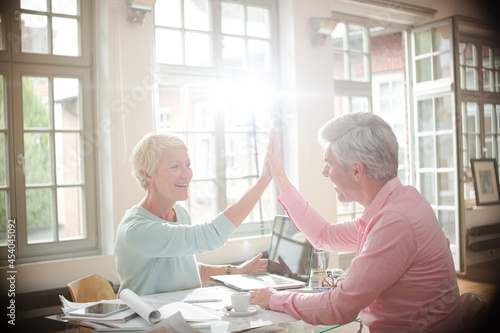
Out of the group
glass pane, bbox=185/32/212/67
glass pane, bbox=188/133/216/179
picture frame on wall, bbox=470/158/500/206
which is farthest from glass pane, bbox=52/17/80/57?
picture frame on wall, bbox=470/158/500/206

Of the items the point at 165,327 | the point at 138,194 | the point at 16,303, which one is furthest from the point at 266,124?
the point at 165,327

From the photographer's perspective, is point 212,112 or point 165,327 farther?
point 212,112

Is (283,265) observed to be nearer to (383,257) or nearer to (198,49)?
(383,257)

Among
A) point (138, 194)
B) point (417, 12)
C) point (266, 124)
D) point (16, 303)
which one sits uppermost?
point (417, 12)

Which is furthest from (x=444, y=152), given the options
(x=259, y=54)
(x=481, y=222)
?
(x=259, y=54)

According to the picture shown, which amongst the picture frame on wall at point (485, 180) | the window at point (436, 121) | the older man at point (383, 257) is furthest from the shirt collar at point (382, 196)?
the picture frame on wall at point (485, 180)

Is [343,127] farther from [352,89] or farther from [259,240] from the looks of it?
[352,89]

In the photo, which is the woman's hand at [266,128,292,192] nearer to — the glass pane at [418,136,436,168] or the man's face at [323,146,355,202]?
the man's face at [323,146,355,202]

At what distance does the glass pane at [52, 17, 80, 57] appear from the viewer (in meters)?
3.12

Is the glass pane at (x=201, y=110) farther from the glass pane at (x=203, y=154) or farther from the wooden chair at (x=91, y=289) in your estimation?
the wooden chair at (x=91, y=289)

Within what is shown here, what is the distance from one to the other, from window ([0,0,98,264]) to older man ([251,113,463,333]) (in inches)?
80.4

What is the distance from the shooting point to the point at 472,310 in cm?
149

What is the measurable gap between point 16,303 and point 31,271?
21 centimetres

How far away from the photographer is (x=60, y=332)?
9.05 feet
